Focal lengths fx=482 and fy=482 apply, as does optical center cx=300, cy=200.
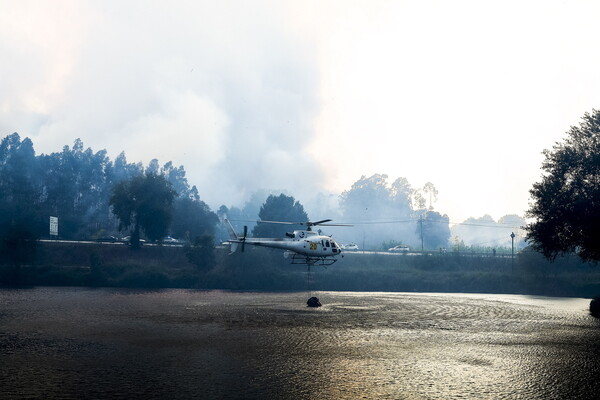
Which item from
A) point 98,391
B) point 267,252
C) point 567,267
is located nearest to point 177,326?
point 98,391

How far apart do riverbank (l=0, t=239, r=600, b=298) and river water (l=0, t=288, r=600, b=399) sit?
40.5m

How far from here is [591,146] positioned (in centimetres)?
6644

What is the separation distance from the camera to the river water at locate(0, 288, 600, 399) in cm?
2334

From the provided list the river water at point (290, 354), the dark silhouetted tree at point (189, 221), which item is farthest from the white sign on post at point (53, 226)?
the river water at point (290, 354)

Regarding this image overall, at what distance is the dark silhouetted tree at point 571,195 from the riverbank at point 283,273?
3489 centimetres

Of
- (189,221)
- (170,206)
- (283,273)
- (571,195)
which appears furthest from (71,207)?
(571,195)

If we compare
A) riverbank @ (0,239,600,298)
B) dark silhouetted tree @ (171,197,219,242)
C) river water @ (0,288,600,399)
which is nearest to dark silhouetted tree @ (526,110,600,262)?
river water @ (0,288,600,399)

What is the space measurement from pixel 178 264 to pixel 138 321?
6900 cm

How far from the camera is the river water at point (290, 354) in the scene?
919 inches

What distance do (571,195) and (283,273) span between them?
6242cm

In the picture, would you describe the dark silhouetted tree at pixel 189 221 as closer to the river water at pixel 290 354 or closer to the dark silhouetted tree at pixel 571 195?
the river water at pixel 290 354

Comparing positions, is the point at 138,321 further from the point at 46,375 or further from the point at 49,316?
the point at 46,375

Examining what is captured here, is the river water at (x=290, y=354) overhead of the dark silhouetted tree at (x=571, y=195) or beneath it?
beneath

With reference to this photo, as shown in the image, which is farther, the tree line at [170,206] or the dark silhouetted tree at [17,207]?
the dark silhouetted tree at [17,207]
